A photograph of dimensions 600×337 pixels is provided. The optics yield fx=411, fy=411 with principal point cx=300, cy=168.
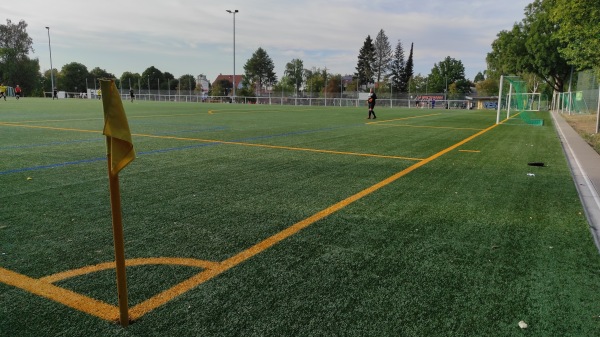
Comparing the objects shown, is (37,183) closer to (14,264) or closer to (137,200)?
(137,200)

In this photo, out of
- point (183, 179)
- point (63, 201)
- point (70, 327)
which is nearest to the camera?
point (70, 327)

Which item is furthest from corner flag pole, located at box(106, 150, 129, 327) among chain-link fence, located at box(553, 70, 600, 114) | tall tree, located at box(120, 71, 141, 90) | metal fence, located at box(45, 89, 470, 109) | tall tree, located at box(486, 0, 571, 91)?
tall tree, located at box(120, 71, 141, 90)

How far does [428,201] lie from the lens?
5148 millimetres

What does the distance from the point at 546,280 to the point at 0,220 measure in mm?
4949

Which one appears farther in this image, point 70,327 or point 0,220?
point 0,220

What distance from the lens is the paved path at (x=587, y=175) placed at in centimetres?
462

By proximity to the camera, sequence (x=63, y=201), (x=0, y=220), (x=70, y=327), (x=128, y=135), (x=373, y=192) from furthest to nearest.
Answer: (x=373, y=192), (x=63, y=201), (x=0, y=220), (x=70, y=327), (x=128, y=135)

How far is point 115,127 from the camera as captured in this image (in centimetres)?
210

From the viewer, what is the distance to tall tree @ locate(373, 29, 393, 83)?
11019cm

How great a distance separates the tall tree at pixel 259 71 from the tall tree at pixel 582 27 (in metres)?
109

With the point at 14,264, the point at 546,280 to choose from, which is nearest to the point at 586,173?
the point at 546,280

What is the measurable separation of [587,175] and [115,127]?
7606 mm

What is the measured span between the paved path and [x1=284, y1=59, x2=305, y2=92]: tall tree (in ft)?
381

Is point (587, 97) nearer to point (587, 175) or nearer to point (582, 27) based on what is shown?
point (582, 27)
